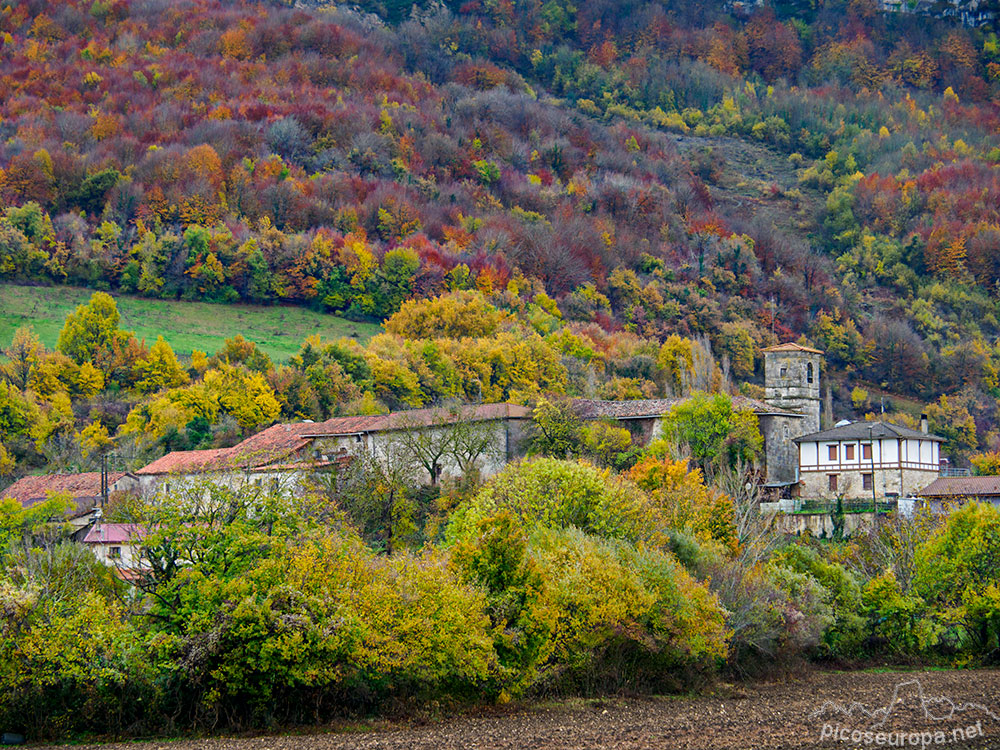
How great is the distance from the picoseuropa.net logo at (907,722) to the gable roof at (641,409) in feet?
95.4

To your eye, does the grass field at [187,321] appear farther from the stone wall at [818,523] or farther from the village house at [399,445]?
the stone wall at [818,523]

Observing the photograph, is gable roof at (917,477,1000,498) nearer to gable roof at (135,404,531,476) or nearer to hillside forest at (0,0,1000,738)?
hillside forest at (0,0,1000,738)

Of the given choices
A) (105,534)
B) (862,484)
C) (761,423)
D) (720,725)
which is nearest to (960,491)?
(862,484)

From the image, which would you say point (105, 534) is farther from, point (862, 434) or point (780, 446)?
point (862, 434)

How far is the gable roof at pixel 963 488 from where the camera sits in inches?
2304

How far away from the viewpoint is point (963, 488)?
6000 cm

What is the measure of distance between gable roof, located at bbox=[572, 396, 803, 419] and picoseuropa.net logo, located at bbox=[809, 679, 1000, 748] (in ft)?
95.4

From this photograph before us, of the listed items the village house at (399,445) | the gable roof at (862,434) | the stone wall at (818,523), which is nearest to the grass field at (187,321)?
the village house at (399,445)

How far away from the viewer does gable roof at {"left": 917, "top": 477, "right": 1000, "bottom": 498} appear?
58.5 m

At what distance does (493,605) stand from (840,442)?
31068mm

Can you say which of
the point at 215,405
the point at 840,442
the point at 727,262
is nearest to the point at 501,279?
the point at 727,262

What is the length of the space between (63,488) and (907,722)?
49598 millimetres

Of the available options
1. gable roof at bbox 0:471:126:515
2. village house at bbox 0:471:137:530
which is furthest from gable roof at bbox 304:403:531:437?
gable roof at bbox 0:471:126:515

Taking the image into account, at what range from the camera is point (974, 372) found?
135m
